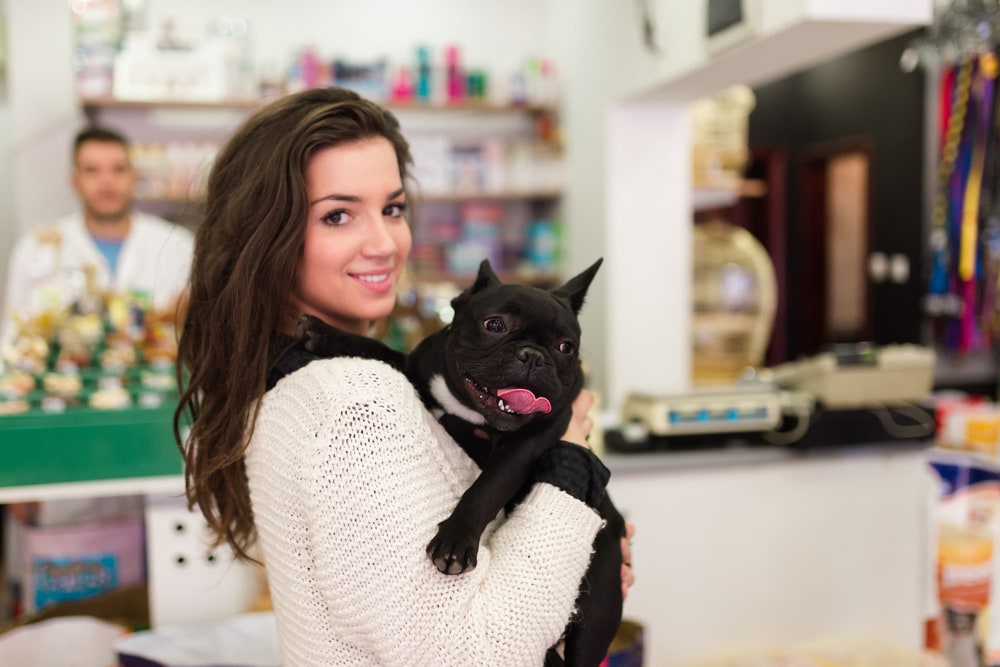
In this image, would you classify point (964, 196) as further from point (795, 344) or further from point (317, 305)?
point (317, 305)

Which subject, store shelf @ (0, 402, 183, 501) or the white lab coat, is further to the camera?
the white lab coat

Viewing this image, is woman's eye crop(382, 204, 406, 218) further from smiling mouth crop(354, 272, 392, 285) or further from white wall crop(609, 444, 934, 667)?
white wall crop(609, 444, 934, 667)

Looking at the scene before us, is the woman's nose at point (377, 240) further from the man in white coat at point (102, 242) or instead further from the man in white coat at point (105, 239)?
the man in white coat at point (105, 239)

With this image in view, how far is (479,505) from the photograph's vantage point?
3.54 ft

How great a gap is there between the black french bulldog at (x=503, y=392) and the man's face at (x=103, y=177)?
8.97ft

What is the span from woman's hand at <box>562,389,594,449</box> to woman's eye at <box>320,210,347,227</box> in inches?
17.2

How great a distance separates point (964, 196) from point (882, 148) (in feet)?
5.68

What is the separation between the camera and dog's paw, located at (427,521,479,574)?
1.01 meters

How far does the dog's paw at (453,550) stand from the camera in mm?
1015

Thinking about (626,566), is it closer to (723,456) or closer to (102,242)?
(723,456)

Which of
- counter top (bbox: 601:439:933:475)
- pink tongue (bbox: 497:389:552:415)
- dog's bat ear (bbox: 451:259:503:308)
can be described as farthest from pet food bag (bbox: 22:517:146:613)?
pink tongue (bbox: 497:389:552:415)

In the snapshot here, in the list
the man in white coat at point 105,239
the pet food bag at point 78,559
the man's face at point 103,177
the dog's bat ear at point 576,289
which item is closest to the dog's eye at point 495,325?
the dog's bat ear at point 576,289

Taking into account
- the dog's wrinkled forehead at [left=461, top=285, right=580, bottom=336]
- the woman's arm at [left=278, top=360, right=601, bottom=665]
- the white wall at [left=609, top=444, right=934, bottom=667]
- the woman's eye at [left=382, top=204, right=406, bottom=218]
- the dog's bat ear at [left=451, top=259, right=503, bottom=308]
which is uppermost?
the woman's eye at [left=382, top=204, right=406, bottom=218]

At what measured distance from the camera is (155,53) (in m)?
4.56
